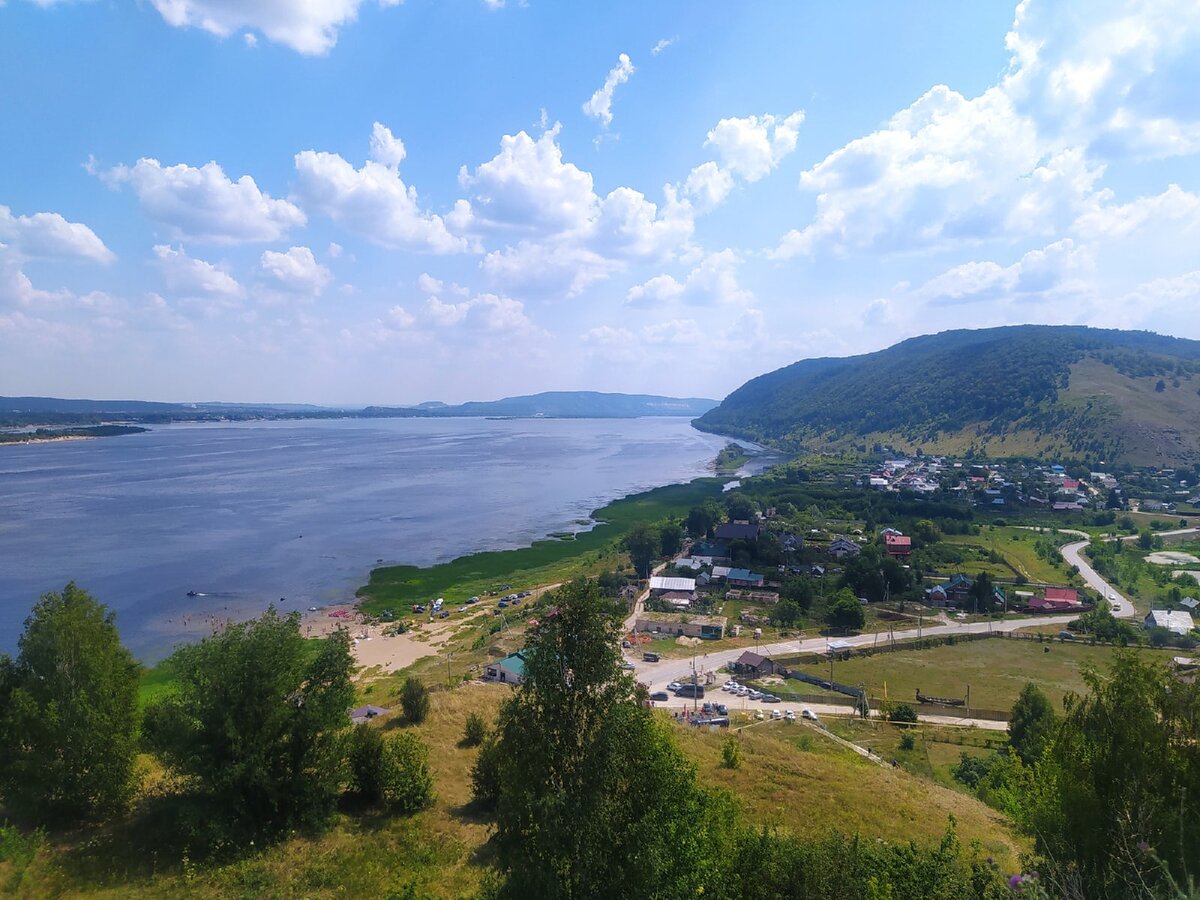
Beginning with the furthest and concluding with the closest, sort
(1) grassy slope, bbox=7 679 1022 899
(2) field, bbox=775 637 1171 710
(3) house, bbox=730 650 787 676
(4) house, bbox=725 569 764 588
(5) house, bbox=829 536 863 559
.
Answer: (5) house, bbox=829 536 863 559 → (4) house, bbox=725 569 764 588 → (3) house, bbox=730 650 787 676 → (2) field, bbox=775 637 1171 710 → (1) grassy slope, bbox=7 679 1022 899

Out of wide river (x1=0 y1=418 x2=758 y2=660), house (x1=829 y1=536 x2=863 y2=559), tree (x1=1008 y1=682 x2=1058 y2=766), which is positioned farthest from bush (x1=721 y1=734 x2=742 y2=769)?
house (x1=829 y1=536 x2=863 y2=559)

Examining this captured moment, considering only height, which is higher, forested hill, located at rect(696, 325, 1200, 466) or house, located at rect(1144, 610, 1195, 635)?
forested hill, located at rect(696, 325, 1200, 466)

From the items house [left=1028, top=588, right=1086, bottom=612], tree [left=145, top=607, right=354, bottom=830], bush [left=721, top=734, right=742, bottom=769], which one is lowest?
house [left=1028, top=588, right=1086, bottom=612]

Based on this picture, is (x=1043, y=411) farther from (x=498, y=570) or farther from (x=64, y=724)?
(x=64, y=724)

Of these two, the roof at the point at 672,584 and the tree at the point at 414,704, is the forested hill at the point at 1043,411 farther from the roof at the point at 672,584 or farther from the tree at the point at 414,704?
the tree at the point at 414,704

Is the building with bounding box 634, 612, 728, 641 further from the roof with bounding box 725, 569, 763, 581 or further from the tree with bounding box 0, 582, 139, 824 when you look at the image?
the tree with bounding box 0, 582, 139, 824

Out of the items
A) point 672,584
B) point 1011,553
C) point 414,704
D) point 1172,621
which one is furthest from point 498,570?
point 1172,621
